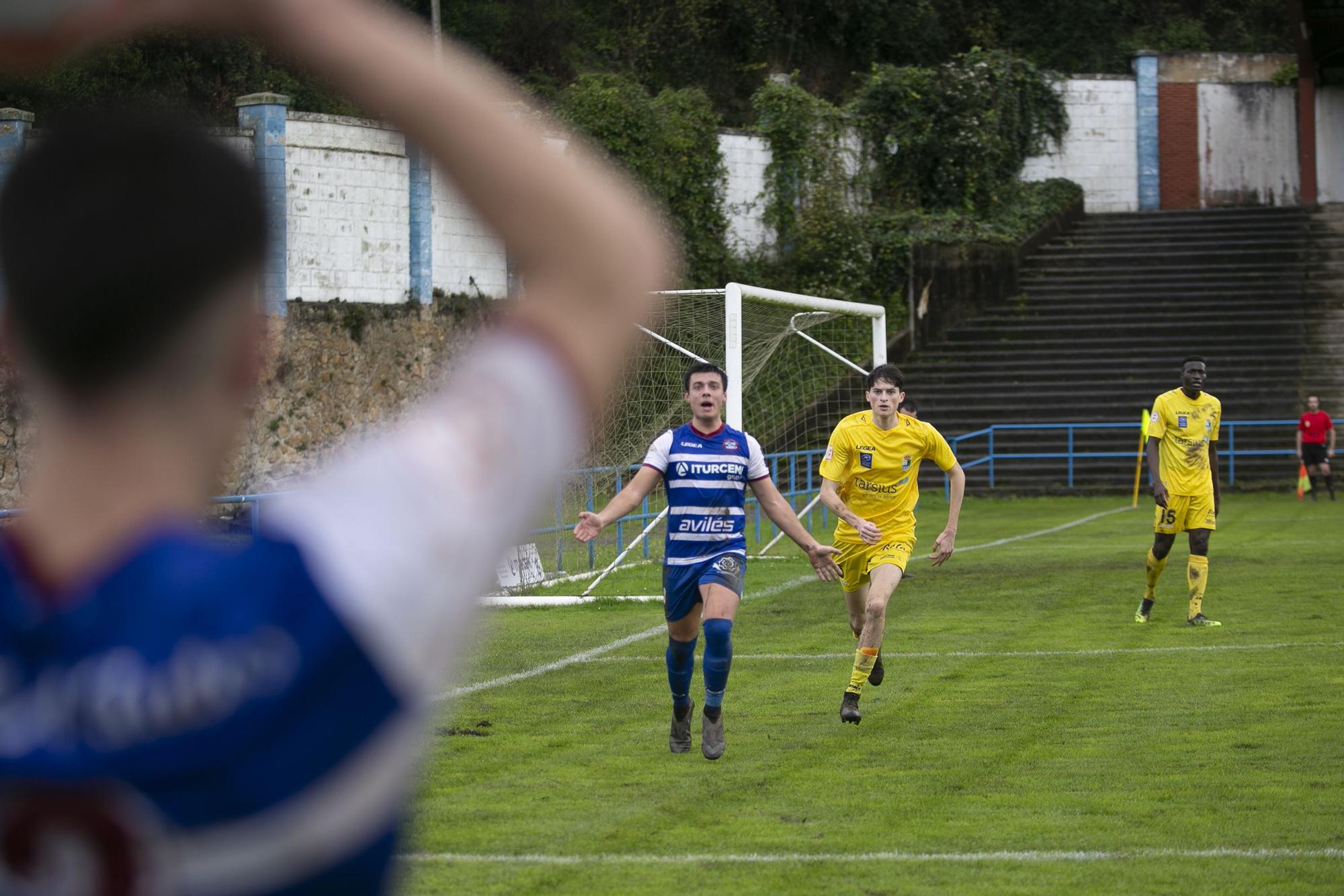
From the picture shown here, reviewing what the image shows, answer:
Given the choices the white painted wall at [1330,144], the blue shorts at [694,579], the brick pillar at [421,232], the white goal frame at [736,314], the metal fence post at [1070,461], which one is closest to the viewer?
the blue shorts at [694,579]

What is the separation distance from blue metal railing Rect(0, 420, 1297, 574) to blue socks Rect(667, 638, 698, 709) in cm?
239

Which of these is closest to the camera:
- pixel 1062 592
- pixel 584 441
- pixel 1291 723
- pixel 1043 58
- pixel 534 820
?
pixel 534 820

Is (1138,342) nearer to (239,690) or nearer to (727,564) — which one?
(727,564)

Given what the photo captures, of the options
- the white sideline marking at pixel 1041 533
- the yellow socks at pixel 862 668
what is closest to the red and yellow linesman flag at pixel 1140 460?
the white sideline marking at pixel 1041 533

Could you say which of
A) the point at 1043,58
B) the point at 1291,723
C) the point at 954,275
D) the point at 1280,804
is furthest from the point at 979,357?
the point at 1280,804

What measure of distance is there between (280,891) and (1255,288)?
120ft

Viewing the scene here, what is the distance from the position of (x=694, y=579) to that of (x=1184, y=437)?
6761 millimetres

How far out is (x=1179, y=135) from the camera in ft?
136

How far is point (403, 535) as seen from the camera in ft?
4.12

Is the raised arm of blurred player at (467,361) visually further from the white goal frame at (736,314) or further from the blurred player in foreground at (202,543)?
the white goal frame at (736,314)

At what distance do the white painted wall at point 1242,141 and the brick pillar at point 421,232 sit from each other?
23.9m

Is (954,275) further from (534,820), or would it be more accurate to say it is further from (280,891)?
(280,891)

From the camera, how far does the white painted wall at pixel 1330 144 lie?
130ft

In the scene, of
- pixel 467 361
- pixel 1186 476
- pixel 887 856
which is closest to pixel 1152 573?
pixel 1186 476
